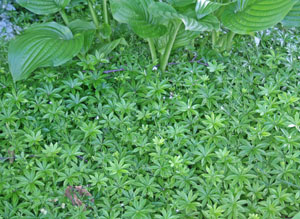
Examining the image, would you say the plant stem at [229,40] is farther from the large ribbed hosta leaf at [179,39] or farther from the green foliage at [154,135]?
the large ribbed hosta leaf at [179,39]

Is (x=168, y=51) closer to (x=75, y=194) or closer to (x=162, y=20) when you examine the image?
(x=162, y=20)

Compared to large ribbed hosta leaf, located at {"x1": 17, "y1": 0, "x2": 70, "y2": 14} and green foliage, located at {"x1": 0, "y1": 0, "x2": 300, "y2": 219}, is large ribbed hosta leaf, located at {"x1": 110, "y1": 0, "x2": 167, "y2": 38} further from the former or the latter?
large ribbed hosta leaf, located at {"x1": 17, "y1": 0, "x2": 70, "y2": 14}

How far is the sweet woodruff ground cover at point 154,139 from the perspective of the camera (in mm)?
1835

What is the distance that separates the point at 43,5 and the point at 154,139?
137cm

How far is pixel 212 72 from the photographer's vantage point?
8.40 ft

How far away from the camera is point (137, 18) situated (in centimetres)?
241

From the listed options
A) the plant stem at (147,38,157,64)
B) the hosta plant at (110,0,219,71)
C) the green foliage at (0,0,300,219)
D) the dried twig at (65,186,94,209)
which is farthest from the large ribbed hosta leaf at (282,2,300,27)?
the dried twig at (65,186,94,209)

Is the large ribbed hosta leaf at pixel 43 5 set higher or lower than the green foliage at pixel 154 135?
higher

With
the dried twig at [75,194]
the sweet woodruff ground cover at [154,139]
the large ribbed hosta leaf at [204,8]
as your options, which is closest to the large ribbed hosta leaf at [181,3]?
the large ribbed hosta leaf at [204,8]

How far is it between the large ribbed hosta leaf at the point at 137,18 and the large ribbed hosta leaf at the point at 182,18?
133mm

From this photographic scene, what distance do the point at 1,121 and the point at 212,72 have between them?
1.43 m

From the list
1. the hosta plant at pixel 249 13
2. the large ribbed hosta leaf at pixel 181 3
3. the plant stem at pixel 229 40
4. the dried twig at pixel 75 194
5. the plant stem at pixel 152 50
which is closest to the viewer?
the dried twig at pixel 75 194

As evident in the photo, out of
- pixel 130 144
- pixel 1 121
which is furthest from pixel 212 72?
pixel 1 121

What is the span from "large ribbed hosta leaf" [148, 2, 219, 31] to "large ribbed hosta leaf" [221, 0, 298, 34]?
0.14 m
